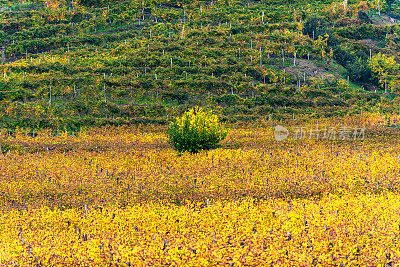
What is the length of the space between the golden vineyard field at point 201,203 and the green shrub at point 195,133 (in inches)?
48.4

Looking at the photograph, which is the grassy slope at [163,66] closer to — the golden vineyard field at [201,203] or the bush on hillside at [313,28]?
the bush on hillside at [313,28]

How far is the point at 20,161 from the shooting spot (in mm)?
27297

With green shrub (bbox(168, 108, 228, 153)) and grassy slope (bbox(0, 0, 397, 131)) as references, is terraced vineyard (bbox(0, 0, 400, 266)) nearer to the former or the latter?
grassy slope (bbox(0, 0, 397, 131))

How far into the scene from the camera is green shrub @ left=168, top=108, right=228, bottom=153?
2864 cm

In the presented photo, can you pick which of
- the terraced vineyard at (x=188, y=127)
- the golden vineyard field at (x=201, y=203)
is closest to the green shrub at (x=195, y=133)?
the terraced vineyard at (x=188, y=127)

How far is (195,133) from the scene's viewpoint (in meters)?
28.8

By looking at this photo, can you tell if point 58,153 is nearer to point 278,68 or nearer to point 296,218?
point 296,218

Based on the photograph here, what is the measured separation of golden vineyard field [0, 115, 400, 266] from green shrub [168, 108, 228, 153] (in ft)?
4.03

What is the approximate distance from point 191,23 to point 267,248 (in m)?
53.3

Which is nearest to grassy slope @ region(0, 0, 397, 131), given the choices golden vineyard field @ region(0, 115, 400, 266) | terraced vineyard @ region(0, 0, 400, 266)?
terraced vineyard @ region(0, 0, 400, 266)

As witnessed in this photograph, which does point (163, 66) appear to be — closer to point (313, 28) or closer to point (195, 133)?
point (195, 133)

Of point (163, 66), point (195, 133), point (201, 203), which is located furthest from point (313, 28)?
point (201, 203)

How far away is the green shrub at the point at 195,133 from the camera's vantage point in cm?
2864

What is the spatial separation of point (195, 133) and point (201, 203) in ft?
34.8
